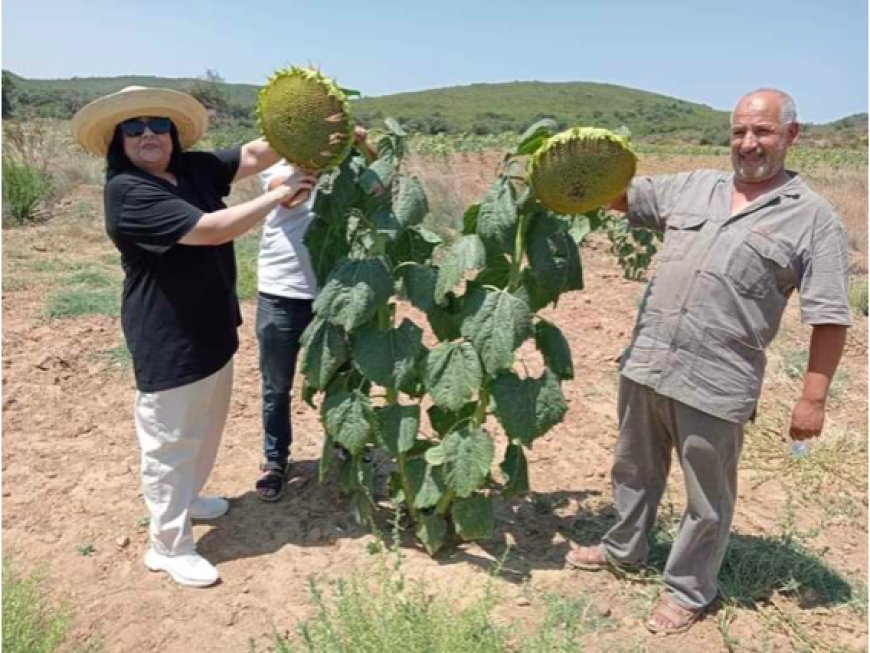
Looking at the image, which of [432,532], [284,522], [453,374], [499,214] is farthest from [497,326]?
[284,522]

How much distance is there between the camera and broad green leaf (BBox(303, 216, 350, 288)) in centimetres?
260

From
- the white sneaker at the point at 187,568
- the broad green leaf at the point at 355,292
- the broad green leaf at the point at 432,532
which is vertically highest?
the broad green leaf at the point at 355,292

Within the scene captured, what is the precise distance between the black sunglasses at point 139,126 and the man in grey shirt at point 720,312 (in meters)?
1.53

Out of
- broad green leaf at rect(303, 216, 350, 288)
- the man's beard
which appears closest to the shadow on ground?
broad green leaf at rect(303, 216, 350, 288)

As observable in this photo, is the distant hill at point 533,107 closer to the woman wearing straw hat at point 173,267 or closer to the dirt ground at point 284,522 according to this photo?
the dirt ground at point 284,522

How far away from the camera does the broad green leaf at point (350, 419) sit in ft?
8.56

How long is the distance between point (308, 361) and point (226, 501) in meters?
1.02

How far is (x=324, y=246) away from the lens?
2.61 meters

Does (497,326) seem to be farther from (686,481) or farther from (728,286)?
(686,481)

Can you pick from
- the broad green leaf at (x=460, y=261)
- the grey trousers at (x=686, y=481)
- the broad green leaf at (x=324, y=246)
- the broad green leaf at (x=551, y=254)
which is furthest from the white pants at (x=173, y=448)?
the grey trousers at (x=686, y=481)

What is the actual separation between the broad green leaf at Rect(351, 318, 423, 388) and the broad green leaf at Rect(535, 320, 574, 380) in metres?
0.40

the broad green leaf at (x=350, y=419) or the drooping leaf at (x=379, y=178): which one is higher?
the drooping leaf at (x=379, y=178)

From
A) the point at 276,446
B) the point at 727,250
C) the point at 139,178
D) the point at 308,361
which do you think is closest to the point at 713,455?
the point at 727,250

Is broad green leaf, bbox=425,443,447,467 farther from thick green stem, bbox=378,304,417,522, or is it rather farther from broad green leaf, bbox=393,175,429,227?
broad green leaf, bbox=393,175,429,227
